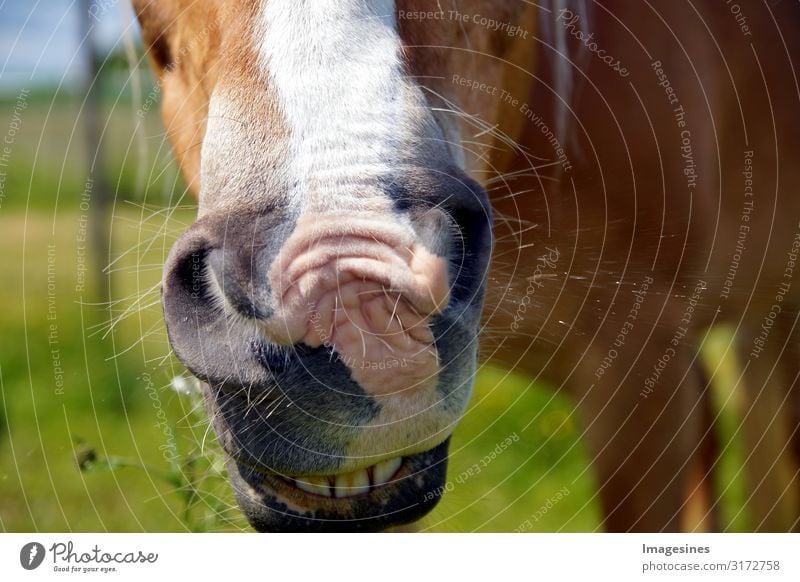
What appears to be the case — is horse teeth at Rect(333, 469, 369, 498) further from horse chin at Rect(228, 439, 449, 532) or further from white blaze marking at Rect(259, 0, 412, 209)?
Result: white blaze marking at Rect(259, 0, 412, 209)

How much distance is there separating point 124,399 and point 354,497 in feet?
2.02

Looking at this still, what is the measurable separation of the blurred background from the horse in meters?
0.11

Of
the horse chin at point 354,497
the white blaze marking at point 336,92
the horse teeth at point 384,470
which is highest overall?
the white blaze marking at point 336,92

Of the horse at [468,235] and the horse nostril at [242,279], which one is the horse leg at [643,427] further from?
the horse nostril at [242,279]

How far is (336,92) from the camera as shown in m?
0.68

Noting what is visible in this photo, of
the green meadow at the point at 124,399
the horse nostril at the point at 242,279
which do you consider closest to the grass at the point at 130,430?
the green meadow at the point at 124,399

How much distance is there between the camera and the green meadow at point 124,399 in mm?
1035

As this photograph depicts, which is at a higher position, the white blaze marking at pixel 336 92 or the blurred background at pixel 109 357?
the white blaze marking at pixel 336 92

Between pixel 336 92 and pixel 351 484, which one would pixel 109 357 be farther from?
pixel 336 92

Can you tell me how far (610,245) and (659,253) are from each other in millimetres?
63

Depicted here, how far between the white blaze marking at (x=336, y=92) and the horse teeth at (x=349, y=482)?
0.81 feet

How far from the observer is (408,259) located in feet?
2.19

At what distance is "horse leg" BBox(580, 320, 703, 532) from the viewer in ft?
3.82
